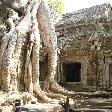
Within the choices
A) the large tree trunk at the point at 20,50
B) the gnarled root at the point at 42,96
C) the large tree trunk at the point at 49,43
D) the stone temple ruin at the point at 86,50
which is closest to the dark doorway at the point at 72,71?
the stone temple ruin at the point at 86,50

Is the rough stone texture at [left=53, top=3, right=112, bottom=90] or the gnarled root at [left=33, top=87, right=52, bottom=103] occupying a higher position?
the rough stone texture at [left=53, top=3, right=112, bottom=90]

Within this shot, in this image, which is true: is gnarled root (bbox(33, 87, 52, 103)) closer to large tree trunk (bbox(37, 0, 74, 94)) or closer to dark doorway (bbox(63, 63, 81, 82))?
large tree trunk (bbox(37, 0, 74, 94))

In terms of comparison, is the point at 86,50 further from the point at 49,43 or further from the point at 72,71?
the point at 49,43

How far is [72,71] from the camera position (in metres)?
16.7

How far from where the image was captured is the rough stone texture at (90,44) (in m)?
14.3

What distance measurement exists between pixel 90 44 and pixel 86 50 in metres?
0.47

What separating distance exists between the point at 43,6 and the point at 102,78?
8169mm

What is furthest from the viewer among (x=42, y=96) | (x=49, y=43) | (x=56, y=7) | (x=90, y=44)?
(x=56, y=7)

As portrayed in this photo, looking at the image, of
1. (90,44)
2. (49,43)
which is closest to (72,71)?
(90,44)

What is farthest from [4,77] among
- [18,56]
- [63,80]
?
[63,80]

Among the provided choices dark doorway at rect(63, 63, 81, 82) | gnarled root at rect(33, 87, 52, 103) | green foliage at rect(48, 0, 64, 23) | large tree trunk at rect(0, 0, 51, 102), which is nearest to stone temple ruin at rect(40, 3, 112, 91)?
dark doorway at rect(63, 63, 81, 82)

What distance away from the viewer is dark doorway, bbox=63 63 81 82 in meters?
16.2

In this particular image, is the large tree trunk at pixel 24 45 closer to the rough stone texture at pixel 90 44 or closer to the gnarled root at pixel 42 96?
the gnarled root at pixel 42 96

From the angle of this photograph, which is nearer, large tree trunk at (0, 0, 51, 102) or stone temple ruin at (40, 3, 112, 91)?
large tree trunk at (0, 0, 51, 102)
